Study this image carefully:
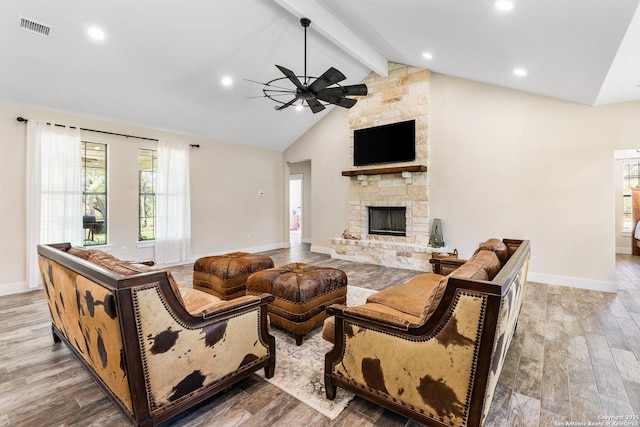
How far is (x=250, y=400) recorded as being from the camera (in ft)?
6.40

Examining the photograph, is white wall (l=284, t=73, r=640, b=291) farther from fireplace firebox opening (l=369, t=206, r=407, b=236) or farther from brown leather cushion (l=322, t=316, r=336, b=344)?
brown leather cushion (l=322, t=316, r=336, b=344)

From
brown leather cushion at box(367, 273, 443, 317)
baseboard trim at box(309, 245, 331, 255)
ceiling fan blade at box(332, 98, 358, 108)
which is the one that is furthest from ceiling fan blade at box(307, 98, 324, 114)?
baseboard trim at box(309, 245, 331, 255)

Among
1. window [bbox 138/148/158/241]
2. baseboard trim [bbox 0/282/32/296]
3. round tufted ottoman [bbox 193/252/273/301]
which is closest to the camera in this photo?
round tufted ottoman [bbox 193/252/273/301]

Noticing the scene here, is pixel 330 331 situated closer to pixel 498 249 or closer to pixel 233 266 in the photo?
pixel 498 249

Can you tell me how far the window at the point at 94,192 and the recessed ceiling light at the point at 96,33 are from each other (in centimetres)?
207

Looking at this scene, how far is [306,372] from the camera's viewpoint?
89.4 inches

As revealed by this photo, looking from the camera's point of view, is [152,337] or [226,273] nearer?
[152,337]

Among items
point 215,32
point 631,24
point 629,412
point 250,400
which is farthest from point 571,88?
point 250,400

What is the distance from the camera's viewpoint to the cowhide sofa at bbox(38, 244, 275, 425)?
1.45 m

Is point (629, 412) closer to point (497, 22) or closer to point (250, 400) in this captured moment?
point (250, 400)

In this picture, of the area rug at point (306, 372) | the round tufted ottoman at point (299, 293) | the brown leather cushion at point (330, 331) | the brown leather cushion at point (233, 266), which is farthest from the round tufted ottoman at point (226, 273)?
the brown leather cushion at point (330, 331)

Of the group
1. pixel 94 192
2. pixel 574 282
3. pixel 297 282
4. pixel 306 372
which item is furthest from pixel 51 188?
pixel 574 282

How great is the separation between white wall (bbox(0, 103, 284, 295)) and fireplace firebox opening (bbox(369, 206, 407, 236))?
115 inches

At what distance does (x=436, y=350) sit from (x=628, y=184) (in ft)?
28.3
